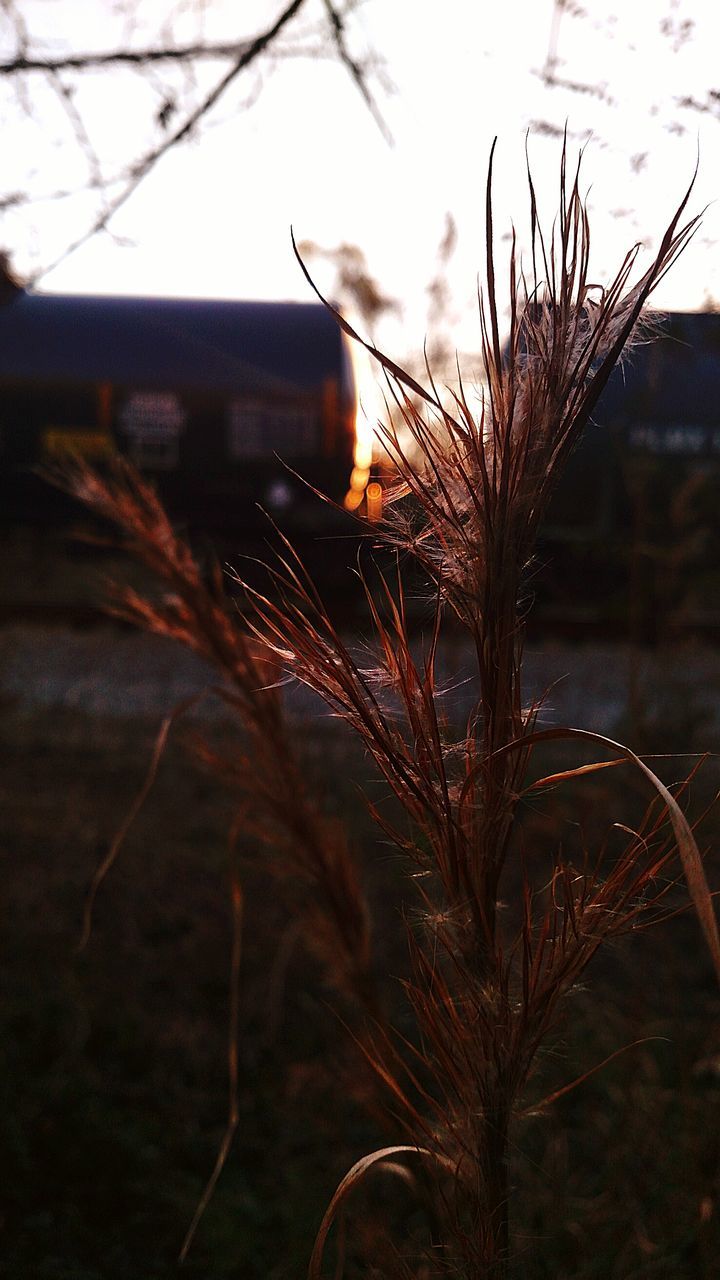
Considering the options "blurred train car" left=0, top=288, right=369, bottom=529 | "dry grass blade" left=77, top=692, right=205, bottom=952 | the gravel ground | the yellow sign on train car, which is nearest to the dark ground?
"dry grass blade" left=77, top=692, right=205, bottom=952

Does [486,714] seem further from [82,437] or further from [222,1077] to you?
[82,437]

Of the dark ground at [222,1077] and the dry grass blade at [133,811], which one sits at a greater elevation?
the dry grass blade at [133,811]

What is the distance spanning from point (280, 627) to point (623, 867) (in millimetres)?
288

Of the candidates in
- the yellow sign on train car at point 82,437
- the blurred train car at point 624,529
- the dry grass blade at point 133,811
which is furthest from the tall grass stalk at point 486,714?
the yellow sign on train car at point 82,437

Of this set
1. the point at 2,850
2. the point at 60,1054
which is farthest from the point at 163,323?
the point at 60,1054

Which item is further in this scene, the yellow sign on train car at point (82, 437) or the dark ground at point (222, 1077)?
the yellow sign on train car at point (82, 437)

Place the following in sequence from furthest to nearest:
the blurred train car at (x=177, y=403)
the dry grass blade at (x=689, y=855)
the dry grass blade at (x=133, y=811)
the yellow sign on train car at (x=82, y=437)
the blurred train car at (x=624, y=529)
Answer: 1. the yellow sign on train car at (x=82, y=437)
2. the blurred train car at (x=177, y=403)
3. the blurred train car at (x=624, y=529)
4. the dry grass blade at (x=133, y=811)
5. the dry grass blade at (x=689, y=855)

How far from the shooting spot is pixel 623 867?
2.18 ft

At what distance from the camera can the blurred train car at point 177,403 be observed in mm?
9992

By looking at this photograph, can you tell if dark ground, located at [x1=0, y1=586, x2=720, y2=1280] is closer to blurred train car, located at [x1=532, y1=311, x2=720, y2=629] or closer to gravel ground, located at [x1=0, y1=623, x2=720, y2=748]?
gravel ground, located at [x1=0, y1=623, x2=720, y2=748]

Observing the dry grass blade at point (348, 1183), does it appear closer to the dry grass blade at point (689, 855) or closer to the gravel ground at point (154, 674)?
the dry grass blade at point (689, 855)

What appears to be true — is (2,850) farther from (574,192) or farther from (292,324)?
(292,324)

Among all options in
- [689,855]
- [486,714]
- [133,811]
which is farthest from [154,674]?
[689,855]

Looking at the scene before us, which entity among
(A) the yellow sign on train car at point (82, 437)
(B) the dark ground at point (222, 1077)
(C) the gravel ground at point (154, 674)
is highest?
(A) the yellow sign on train car at point (82, 437)
